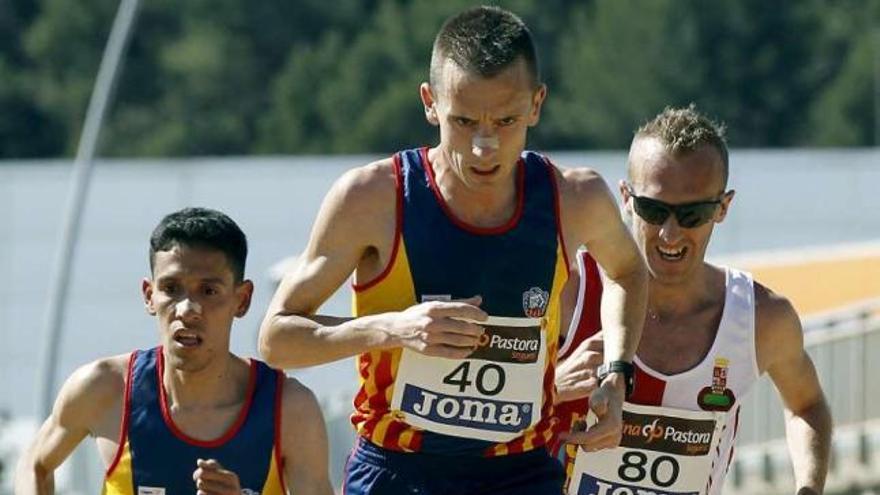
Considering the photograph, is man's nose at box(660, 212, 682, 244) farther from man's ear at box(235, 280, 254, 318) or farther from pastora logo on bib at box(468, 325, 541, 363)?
man's ear at box(235, 280, 254, 318)

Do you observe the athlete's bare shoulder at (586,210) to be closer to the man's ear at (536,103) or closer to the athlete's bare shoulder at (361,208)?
the man's ear at (536,103)

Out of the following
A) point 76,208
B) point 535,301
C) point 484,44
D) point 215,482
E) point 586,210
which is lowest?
point 215,482

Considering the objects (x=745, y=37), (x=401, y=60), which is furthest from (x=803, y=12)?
(x=401, y=60)

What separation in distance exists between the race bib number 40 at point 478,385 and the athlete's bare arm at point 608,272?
0.21 m

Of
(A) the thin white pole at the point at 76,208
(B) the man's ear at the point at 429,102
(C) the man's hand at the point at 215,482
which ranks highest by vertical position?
(A) the thin white pole at the point at 76,208

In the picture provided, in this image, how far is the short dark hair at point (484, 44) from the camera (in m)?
6.08

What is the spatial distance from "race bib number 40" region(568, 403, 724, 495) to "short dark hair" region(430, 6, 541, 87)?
1.33 metres

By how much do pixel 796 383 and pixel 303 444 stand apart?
174 centimetres

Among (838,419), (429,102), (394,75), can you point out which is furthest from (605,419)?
(394,75)

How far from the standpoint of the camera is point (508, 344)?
20.6 ft

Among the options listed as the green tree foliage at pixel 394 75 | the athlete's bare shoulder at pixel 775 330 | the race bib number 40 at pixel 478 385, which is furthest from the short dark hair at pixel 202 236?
the green tree foliage at pixel 394 75

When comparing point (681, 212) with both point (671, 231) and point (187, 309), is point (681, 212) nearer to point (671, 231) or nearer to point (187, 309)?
point (671, 231)

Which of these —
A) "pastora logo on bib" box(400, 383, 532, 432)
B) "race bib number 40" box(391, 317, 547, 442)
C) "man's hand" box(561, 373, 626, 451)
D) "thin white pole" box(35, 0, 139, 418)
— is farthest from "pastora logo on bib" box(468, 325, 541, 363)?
"thin white pole" box(35, 0, 139, 418)

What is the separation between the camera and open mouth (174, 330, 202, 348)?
6.34 meters
